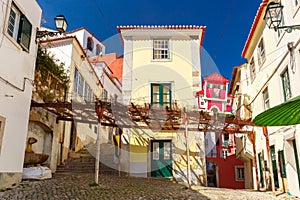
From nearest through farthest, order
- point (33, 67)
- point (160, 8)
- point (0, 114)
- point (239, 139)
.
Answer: point (0, 114), point (33, 67), point (160, 8), point (239, 139)

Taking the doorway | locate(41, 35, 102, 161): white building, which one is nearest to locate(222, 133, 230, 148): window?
the doorway

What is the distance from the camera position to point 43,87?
1145 cm

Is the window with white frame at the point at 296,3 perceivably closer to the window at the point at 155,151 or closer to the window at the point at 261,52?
the window at the point at 261,52

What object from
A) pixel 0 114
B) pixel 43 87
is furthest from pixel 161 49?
pixel 0 114

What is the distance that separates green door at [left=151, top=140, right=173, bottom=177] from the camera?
47.0 ft

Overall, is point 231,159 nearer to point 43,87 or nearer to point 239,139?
point 239,139

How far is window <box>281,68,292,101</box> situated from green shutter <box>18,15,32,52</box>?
943 centimetres

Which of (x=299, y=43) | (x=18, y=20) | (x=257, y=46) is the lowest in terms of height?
(x=299, y=43)

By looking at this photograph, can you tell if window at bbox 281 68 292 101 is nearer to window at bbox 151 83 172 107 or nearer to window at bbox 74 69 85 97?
window at bbox 151 83 172 107

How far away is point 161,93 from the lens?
15.5m

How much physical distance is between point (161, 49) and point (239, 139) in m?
7.61

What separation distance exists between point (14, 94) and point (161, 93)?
28.0 feet

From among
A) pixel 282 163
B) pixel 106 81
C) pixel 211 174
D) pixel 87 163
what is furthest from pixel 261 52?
pixel 211 174

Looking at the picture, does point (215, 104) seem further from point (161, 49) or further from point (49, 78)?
point (49, 78)
